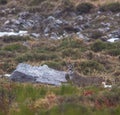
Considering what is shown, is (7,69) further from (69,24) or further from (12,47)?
(69,24)

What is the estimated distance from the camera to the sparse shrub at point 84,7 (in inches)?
1219

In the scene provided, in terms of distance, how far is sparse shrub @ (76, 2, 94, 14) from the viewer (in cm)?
3097

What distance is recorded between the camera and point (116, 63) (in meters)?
19.4

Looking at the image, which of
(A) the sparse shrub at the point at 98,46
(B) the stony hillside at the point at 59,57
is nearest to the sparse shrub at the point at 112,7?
(B) the stony hillside at the point at 59,57

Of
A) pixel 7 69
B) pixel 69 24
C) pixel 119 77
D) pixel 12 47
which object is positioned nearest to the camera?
pixel 119 77

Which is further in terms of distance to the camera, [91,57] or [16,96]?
[91,57]

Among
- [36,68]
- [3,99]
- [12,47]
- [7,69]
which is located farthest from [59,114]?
[12,47]

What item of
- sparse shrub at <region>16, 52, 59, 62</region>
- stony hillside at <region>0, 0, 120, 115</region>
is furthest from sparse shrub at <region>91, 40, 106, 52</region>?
sparse shrub at <region>16, 52, 59, 62</region>

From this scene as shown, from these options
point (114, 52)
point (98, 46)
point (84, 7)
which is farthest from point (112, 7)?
point (114, 52)

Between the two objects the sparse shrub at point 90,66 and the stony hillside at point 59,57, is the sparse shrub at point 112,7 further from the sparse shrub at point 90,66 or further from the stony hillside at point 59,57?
the sparse shrub at point 90,66

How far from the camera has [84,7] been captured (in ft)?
102

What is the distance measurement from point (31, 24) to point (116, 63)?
11.8 m

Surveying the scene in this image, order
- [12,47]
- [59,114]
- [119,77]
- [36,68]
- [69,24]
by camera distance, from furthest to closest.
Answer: [69,24], [12,47], [119,77], [36,68], [59,114]

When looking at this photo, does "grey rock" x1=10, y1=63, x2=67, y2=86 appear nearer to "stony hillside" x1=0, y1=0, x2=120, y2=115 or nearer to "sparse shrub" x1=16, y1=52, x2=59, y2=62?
"stony hillside" x1=0, y1=0, x2=120, y2=115
